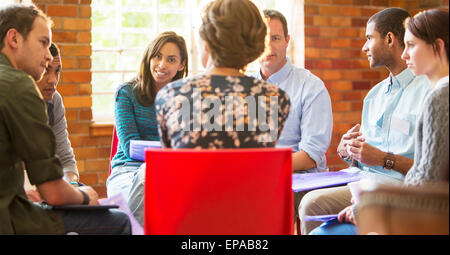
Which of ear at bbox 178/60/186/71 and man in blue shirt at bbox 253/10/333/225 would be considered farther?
ear at bbox 178/60/186/71

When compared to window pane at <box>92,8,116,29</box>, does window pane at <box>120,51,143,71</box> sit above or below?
below

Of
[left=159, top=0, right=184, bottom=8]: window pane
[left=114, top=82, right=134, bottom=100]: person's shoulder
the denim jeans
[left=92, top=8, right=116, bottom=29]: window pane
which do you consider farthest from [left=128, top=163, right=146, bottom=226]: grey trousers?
Answer: [left=159, top=0, right=184, bottom=8]: window pane

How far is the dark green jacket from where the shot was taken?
5.04ft

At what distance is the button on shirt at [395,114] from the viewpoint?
2270 millimetres

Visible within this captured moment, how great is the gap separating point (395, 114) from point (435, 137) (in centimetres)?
112

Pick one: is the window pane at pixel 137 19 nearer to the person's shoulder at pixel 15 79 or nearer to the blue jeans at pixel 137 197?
the blue jeans at pixel 137 197

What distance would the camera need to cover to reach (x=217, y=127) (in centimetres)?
162

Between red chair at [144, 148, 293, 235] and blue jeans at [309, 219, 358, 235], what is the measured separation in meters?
0.43

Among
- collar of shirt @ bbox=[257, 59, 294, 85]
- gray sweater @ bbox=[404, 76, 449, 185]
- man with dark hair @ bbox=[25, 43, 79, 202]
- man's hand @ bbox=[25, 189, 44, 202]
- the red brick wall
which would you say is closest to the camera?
gray sweater @ bbox=[404, 76, 449, 185]

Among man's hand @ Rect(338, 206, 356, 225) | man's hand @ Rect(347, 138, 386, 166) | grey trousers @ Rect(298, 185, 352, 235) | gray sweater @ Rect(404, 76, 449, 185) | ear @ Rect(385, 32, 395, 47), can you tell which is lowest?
grey trousers @ Rect(298, 185, 352, 235)

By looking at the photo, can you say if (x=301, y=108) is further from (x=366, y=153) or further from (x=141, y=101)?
(x=141, y=101)

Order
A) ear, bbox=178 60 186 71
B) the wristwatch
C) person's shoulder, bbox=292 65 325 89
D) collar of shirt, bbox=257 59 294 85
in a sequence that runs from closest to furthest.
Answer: the wristwatch, person's shoulder, bbox=292 65 325 89, collar of shirt, bbox=257 59 294 85, ear, bbox=178 60 186 71

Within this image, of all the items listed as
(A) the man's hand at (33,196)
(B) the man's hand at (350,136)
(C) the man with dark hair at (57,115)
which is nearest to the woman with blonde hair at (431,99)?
(B) the man's hand at (350,136)

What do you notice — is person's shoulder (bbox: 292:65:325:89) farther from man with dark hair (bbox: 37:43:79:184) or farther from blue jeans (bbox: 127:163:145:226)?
man with dark hair (bbox: 37:43:79:184)
